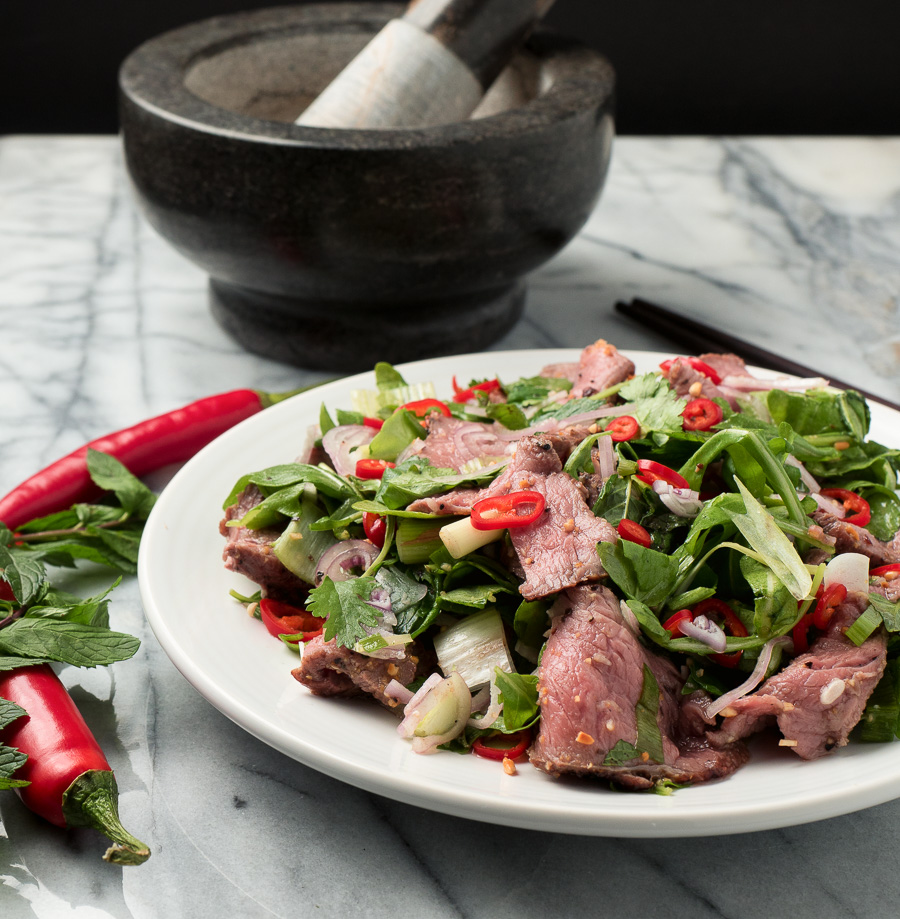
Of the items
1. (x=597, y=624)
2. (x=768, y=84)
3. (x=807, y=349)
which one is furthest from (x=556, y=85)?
(x=768, y=84)

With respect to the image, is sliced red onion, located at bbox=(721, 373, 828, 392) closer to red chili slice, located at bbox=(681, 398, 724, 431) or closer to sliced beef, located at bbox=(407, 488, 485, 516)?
red chili slice, located at bbox=(681, 398, 724, 431)

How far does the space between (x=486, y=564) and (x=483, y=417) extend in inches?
20.4

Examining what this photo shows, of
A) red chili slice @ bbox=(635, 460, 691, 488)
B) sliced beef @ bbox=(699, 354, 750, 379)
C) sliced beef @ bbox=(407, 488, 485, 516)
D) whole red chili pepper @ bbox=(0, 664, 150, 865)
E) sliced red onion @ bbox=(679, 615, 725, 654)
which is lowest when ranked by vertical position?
whole red chili pepper @ bbox=(0, 664, 150, 865)

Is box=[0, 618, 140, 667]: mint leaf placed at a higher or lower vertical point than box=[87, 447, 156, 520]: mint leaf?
higher

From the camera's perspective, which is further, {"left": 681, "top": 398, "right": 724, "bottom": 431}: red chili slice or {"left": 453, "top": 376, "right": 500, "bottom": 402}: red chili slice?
{"left": 453, "top": 376, "right": 500, "bottom": 402}: red chili slice

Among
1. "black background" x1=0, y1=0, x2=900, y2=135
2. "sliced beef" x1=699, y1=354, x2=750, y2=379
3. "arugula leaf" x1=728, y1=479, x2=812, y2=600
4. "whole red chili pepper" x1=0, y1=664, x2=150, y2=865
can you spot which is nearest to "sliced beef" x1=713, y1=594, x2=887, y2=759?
"arugula leaf" x1=728, y1=479, x2=812, y2=600

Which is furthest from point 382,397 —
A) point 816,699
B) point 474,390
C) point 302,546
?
point 816,699

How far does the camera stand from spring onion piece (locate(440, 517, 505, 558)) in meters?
1.77

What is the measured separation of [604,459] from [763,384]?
558mm

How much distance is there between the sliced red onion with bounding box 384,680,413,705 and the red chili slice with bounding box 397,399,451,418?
0.67 m

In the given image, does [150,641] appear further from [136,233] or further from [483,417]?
[136,233]

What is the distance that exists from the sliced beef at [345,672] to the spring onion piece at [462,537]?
200mm

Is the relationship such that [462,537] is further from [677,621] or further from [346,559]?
[677,621]

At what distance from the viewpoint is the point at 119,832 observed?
158 centimetres
